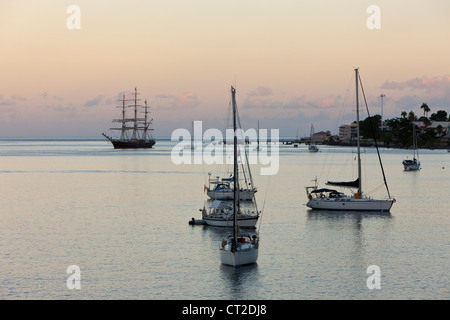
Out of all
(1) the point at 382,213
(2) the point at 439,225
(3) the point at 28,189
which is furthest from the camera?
(3) the point at 28,189

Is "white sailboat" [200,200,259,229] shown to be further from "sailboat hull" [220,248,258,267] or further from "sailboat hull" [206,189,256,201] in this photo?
"sailboat hull" [206,189,256,201]

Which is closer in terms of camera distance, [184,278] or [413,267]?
[184,278]

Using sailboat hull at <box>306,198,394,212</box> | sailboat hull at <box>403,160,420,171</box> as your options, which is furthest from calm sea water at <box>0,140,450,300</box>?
sailboat hull at <box>403,160,420,171</box>

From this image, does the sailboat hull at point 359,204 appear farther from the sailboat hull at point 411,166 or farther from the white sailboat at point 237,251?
the sailboat hull at point 411,166

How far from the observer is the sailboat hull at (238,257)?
1463 inches

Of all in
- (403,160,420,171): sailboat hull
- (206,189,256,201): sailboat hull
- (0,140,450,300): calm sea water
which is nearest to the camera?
(0,140,450,300): calm sea water

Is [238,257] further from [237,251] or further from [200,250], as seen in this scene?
[200,250]

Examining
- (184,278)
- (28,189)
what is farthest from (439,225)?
(28,189)

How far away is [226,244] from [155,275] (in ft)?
16.2

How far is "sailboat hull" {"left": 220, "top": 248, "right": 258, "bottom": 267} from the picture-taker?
37.2 m

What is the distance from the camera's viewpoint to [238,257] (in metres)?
37.2
